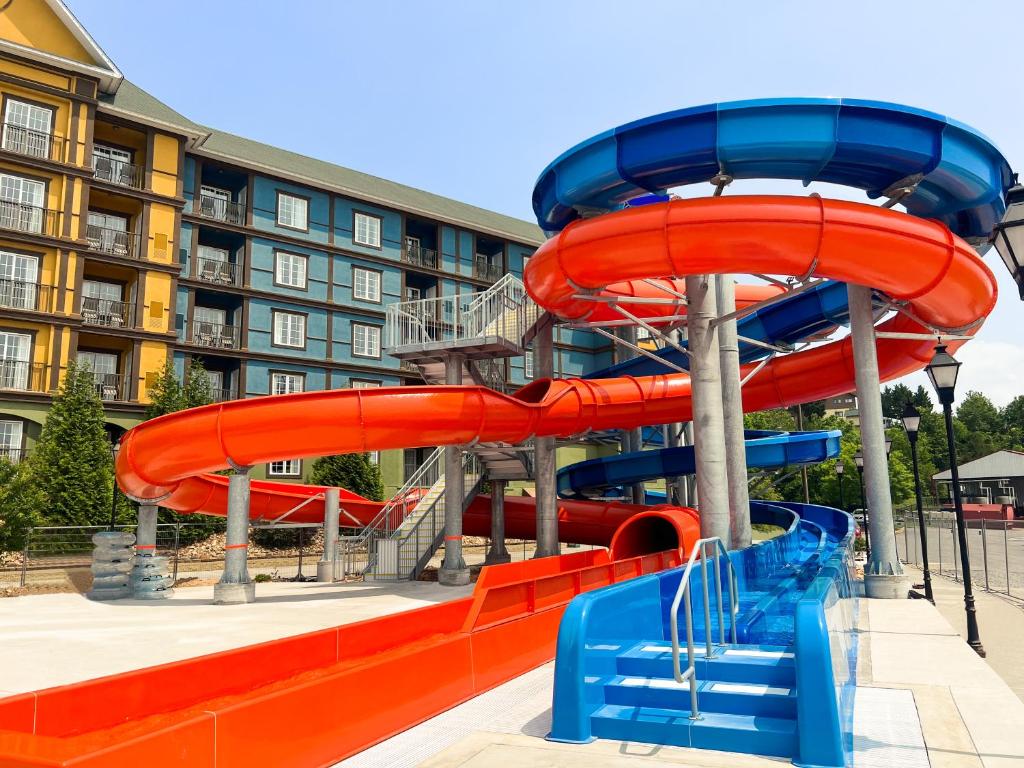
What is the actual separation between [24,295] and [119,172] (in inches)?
279

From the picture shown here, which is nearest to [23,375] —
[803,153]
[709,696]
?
[803,153]

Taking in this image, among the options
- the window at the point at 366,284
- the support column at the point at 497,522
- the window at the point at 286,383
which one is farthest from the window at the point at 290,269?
the support column at the point at 497,522

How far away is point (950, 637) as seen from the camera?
401 inches

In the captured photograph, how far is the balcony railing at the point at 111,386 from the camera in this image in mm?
31531

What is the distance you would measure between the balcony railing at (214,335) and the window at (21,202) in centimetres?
743

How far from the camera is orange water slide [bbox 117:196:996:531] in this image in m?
12.3

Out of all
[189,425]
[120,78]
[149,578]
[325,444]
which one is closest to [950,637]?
[325,444]

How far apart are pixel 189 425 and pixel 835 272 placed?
13.0 metres

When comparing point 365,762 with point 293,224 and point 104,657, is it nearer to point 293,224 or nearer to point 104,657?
point 104,657

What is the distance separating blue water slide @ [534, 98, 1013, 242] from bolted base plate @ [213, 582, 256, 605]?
1148cm

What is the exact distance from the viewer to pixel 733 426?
47.9 ft

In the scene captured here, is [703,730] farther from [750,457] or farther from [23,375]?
[23,375]

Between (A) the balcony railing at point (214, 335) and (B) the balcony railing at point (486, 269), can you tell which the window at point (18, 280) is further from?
(B) the balcony railing at point (486, 269)

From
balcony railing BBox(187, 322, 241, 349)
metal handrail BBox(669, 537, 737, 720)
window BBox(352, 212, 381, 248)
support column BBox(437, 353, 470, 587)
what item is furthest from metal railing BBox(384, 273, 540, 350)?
window BBox(352, 212, 381, 248)
